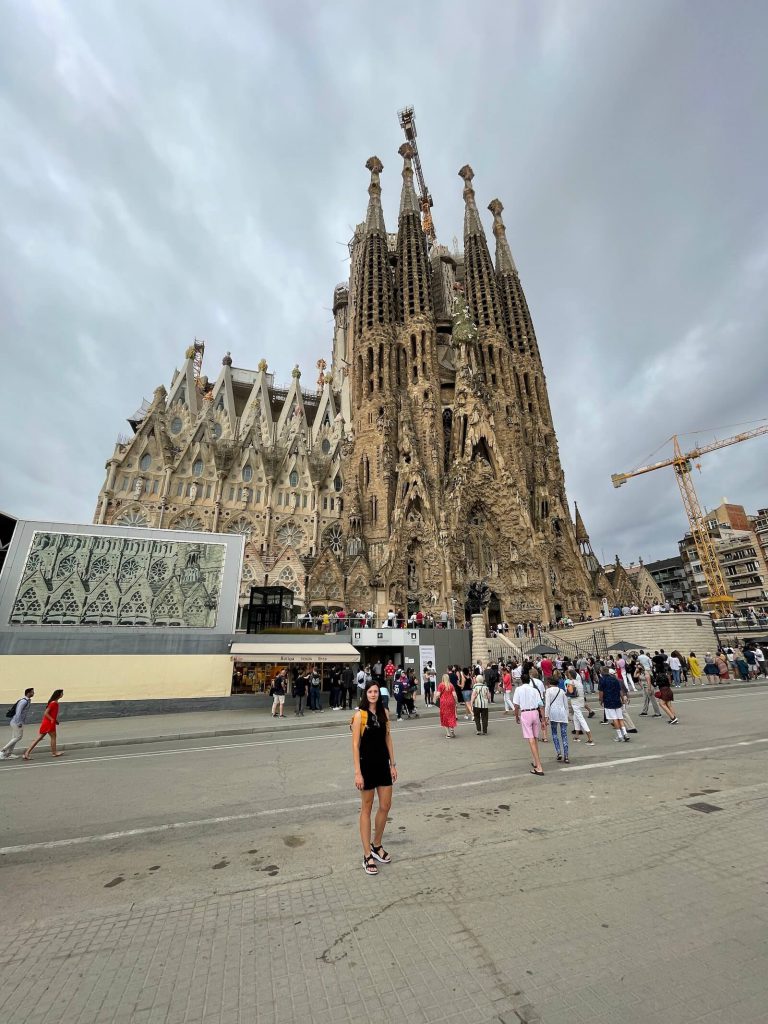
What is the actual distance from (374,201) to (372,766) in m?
62.3

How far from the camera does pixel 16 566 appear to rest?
19.4 metres

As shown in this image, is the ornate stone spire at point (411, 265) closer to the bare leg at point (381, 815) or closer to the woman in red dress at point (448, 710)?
the woman in red dress at point (448, 710)

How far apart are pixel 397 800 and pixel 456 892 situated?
8.15 ft

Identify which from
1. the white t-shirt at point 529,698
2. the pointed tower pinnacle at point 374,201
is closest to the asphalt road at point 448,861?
the white t-shirt at point 529,698

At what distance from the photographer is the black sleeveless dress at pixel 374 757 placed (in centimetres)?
411

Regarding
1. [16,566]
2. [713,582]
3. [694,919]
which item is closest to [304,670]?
[16,566]

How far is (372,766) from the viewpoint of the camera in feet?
13.5

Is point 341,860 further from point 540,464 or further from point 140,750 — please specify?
point 540,464

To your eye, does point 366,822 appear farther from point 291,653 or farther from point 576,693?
point 291,653

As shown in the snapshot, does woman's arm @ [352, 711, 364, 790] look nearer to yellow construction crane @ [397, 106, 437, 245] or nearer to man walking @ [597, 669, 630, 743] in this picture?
man walking @ [597, 669, 630, 743]

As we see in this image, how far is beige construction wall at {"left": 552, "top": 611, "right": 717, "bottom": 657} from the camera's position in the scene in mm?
25000

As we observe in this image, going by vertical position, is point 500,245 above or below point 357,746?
above

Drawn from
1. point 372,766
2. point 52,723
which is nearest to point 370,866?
point 372,766

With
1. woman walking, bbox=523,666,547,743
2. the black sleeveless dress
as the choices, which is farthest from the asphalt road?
woman walking, bbox=523,666,547,743
